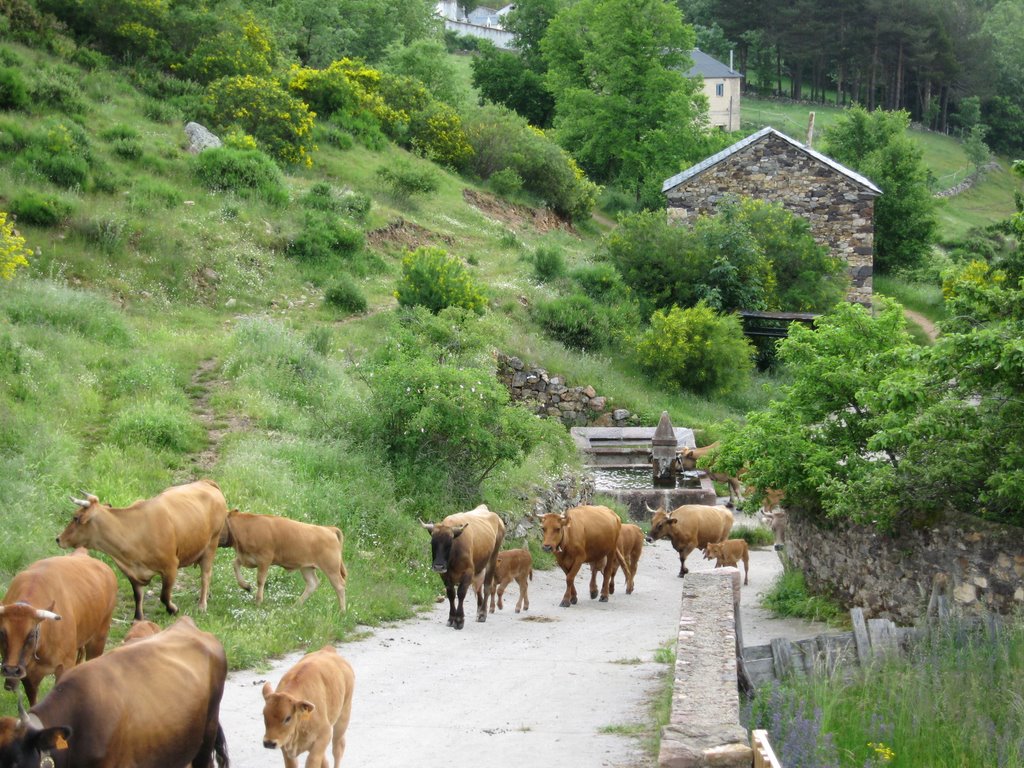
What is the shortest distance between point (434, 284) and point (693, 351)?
1004 cm

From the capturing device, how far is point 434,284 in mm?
30312

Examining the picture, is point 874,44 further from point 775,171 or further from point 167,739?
point 167,739

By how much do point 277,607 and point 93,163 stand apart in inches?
820

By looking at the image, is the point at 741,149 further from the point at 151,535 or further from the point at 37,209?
the point at 151,535

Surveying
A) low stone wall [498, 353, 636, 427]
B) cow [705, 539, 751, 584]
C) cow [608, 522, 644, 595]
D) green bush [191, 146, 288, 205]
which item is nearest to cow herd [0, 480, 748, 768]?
cow [608, 522, 644, 595]

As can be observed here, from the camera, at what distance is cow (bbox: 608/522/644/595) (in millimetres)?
19641

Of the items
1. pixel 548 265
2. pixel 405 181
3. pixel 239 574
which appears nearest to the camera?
pixel 239 574

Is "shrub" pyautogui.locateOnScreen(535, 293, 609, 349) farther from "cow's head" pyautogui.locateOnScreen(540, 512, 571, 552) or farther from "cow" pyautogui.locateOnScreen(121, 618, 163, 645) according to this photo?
"cow" pyautogui.locateOnScreen(121, 618, 163, 645)

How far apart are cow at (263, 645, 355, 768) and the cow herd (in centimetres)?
1

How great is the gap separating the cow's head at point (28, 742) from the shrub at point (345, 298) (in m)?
23.7

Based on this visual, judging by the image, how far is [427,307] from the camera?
29.8 metres

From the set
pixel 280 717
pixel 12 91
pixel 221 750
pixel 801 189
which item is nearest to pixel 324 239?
pixel 12 91

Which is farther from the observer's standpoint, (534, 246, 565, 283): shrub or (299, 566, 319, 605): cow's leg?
(534, 246, 565, 283): shrub

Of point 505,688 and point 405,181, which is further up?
point 405,181
